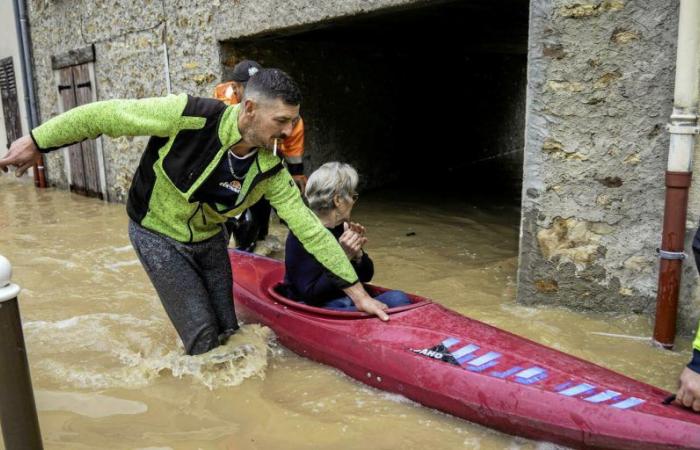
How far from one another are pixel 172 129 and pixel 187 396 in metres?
1.23

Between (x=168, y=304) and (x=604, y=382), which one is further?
(x=168, y=304)

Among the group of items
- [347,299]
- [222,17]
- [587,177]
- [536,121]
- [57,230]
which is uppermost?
[222,17]

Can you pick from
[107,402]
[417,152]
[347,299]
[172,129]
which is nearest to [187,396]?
[107,402]

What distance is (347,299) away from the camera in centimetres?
314

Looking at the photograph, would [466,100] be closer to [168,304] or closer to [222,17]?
[222,17]

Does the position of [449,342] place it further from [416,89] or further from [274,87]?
[416,89]

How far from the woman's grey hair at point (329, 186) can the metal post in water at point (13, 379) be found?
1.59m

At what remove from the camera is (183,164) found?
2.68 m

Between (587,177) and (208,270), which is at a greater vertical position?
(587,177)

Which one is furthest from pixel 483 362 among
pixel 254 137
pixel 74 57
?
pixel 74 57

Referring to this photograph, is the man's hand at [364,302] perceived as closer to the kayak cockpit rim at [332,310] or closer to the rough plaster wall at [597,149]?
the kayak cockpit rim at [332,310]

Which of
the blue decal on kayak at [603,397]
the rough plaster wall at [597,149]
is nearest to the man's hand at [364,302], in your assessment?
the blue decal on kayak at [603,397]

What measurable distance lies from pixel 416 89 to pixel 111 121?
6970 mm

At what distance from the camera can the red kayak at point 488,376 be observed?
213 cm
